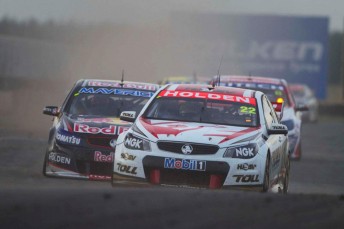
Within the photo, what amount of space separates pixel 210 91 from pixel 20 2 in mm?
30841

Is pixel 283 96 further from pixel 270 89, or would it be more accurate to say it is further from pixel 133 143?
pixel 133 143

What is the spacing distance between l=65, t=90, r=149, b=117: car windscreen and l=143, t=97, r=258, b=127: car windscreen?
6.97 ft

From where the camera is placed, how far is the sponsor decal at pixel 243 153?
468 inches

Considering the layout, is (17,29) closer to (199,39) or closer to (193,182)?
(199,39)

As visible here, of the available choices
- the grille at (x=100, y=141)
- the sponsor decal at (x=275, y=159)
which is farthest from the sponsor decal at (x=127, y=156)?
the grille at (x=100, y=141)

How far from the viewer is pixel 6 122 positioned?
92.0ft

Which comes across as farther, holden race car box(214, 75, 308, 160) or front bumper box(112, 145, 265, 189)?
holden race car box(214, 75, 308, 160)

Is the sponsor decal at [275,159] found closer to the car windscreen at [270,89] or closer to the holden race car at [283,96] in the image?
the holden race car at [283,96]

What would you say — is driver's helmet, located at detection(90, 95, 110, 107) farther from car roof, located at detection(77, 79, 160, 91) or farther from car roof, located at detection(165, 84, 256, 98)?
car roof, located at detection(165, 84, 256, 98)

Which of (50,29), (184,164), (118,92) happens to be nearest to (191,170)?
(184,164)

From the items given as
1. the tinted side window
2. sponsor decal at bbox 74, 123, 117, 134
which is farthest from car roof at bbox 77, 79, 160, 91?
the tinted side window

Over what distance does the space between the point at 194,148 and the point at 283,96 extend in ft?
27.2

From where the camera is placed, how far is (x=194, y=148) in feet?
38.9

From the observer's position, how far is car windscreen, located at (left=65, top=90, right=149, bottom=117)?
1513 centimetres
